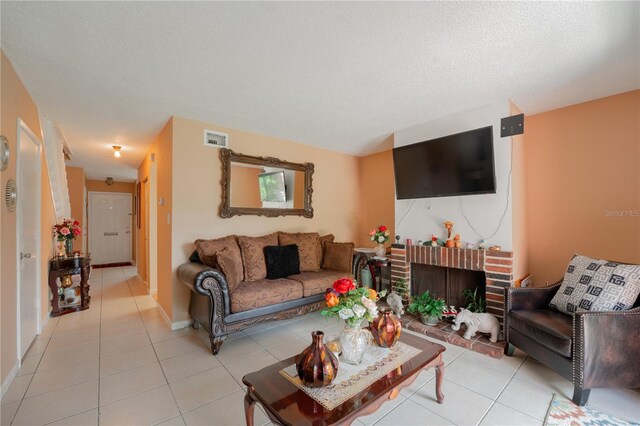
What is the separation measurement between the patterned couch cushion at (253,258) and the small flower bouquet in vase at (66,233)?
2556 millimetres

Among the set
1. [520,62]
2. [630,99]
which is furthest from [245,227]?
[630,99]

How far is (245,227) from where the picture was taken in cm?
368

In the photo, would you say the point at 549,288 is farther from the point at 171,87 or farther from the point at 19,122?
the point at 19,122

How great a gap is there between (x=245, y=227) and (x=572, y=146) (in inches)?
152

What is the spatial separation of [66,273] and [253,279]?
273 centimetres

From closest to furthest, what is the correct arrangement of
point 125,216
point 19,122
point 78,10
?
1. point 78,10
2. point 19,122
3. point 125,216

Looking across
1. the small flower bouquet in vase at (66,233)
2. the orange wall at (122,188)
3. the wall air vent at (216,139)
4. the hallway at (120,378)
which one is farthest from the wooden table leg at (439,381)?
the orange wall at (122,188)

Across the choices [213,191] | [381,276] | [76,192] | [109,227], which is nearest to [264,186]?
[213,191]

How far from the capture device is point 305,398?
4.15 feet

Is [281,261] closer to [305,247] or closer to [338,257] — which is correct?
[305,247]

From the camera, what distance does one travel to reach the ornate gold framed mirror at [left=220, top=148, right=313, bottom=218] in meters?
3.51

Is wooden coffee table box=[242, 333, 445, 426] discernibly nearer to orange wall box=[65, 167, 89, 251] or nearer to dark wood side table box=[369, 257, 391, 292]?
dark wood side table box=[369, 257, 391, 292]

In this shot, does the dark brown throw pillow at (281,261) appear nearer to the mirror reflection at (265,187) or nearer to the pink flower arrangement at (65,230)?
the mirror reflection at (265,187)

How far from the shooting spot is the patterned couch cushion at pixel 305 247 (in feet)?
12.2
